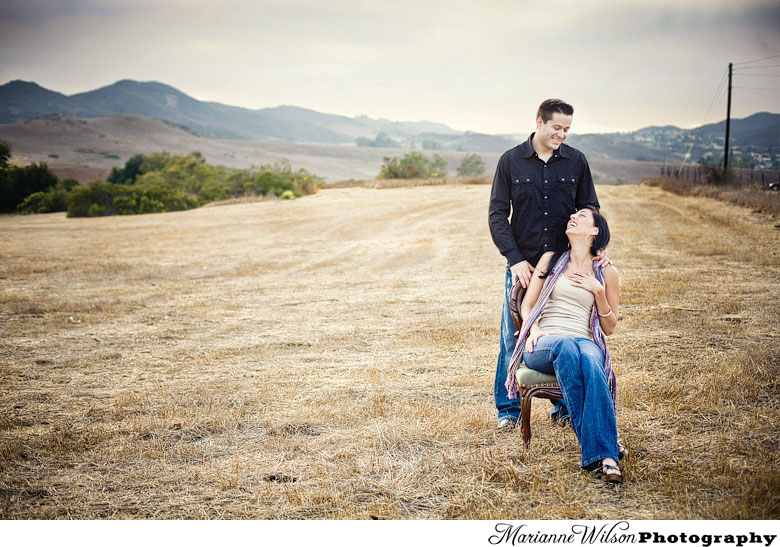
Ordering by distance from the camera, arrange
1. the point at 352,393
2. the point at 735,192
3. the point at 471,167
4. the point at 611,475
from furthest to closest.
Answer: the point at 471,167 < the point at 735,192 < the point at 352,393 < the point at 611,475

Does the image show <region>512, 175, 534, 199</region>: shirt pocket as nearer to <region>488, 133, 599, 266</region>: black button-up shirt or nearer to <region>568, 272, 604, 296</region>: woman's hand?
<region>488, 133, 599, 266</region>: black button-up shirt

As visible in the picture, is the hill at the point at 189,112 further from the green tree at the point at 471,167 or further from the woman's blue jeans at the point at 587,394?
the woman's blue jeans at the point at 587,394

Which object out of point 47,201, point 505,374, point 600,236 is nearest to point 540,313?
point 600,236

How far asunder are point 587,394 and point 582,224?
3.16 ft

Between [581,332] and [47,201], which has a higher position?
[47,201]

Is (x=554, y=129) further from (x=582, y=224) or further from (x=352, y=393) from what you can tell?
(x=352, y=393)

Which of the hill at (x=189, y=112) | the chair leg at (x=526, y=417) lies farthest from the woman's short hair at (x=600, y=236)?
the hill at (x=189, y=112)

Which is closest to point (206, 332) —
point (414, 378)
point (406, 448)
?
point (414, 378)

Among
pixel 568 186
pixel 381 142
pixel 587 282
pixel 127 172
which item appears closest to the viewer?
pixel 587 282

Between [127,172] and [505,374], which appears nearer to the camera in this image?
[505,374]

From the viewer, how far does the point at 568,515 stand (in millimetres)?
2689

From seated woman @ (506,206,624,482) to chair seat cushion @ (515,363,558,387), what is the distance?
0.04 m

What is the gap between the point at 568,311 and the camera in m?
3.24

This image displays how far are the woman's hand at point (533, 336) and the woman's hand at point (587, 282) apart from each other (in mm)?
333
